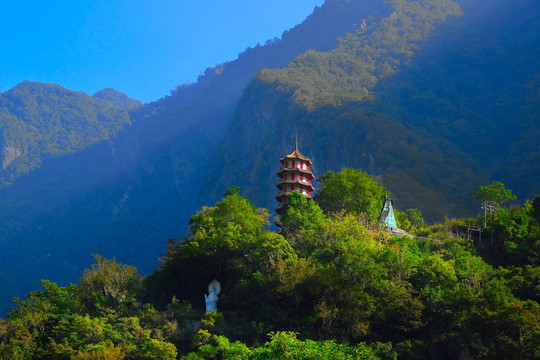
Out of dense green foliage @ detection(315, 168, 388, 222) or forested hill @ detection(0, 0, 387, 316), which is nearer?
dense green foliage @ detection(315, 168, 388, 222)

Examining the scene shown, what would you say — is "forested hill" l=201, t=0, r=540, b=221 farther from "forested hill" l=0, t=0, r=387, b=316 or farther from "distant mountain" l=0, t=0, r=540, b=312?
"forested hill" l=0, t=0, r=387, b=316

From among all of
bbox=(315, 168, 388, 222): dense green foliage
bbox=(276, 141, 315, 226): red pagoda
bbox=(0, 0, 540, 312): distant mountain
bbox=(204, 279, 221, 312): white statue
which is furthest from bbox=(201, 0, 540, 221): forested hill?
bbox=(204, 279, 221, 312): white statue

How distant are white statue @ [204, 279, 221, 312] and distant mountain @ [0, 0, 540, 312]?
5322 centimetres

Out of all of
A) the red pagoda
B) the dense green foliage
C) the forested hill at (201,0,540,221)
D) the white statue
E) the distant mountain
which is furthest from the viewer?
the distant mountain

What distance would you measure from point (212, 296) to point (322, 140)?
8248cm

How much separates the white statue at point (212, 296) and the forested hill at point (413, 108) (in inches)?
2064

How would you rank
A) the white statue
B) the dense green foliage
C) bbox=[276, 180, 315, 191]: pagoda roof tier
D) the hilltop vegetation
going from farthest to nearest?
bbox=[276, 180, 315, 191]: pagoda roof tier
the dense green foliage
the white statue
the hilltop vegetation

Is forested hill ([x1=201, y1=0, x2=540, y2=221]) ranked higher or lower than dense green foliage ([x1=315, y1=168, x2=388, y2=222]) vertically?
higher

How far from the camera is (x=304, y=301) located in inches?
1539

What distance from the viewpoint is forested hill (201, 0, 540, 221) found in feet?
341

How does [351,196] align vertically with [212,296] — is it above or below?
above

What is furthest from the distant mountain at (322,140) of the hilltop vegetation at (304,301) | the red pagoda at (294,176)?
the hilltop vegetation at (304,301)

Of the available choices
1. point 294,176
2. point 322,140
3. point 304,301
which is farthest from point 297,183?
point 322,140

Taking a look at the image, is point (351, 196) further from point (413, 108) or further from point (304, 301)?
point (413, 108)
